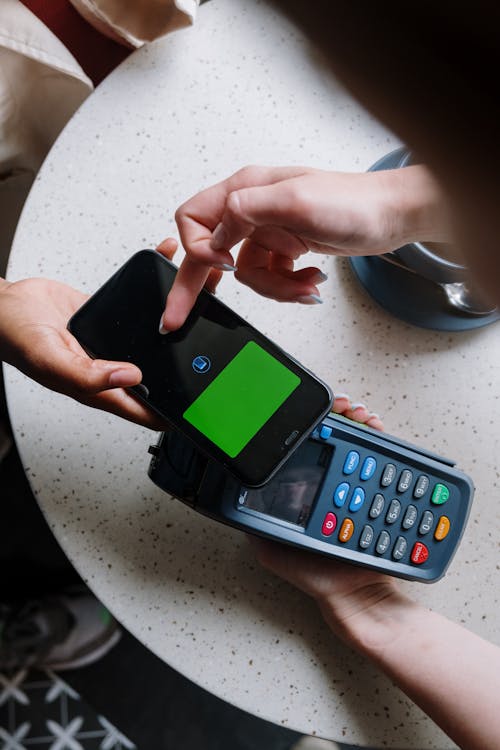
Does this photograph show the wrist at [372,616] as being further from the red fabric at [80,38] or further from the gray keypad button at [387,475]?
the red fabric at [80,38]

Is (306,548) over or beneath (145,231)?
beneath

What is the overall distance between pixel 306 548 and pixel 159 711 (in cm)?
73

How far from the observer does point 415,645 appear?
0.50 m

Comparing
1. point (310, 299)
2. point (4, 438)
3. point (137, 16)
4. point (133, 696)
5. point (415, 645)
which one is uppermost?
point (137, 16)

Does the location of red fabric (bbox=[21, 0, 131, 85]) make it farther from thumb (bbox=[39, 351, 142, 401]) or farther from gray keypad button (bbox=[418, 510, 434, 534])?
gray keypad button (bbox=[418, 510, 434, 534])

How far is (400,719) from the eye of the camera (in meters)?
0.52

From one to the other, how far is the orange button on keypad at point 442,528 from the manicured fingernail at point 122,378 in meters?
0.27

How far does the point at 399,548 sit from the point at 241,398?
0.18 m

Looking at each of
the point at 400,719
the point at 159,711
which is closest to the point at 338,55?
the point at 400,719

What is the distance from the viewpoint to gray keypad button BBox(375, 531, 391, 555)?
1.59ft

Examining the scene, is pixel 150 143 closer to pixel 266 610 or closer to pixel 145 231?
pixel 145 231

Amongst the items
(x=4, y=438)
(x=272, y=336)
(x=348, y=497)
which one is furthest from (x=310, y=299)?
(x=4, y=438)

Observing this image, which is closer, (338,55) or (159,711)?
(338,55)

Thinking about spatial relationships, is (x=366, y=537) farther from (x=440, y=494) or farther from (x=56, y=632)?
(x=56, y=632)
